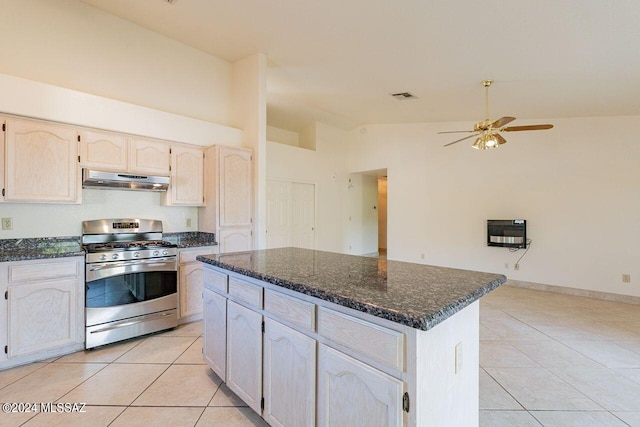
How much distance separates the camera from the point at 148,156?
3.37 meters

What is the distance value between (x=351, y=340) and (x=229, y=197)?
2900 millimetres

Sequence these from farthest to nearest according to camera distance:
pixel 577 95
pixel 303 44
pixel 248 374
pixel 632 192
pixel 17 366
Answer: pixel 632 192
pixel 577 95
pixel 303 44
pixel 17 366
pixel 248 374

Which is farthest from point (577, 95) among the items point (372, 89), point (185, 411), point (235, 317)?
point (185, 411)

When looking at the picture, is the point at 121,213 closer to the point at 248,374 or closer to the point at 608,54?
the point at 248,374

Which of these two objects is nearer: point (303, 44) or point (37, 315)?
point (37, 315)

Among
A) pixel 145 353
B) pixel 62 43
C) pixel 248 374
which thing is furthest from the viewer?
pixel 62 43

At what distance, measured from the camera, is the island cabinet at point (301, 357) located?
1.12 m

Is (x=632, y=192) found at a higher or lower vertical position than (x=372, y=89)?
lower

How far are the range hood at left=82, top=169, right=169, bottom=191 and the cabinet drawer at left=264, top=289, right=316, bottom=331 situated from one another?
2413 millimetres

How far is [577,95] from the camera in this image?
153 inches

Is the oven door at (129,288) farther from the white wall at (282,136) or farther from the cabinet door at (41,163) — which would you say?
the white wall at (282,136)

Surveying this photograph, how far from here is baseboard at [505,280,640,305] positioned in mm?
4379

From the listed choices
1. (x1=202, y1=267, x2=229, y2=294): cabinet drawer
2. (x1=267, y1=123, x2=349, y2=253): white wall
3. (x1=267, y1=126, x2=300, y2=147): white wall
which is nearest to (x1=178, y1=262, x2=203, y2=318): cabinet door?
(x1=202, y1=267, x2=229, y2=294): cabinet drawer

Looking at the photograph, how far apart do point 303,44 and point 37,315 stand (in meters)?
3.65
